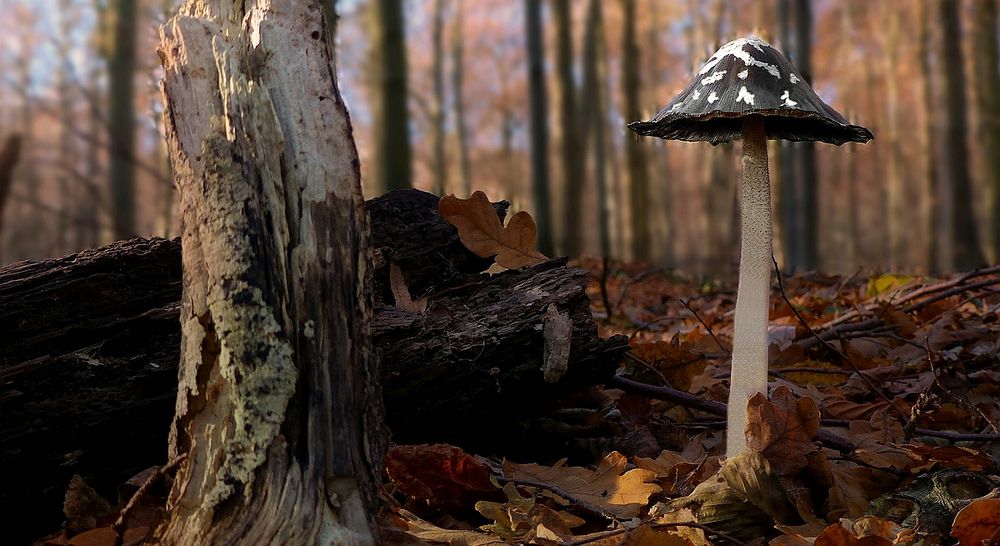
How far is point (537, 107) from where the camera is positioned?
11734mm

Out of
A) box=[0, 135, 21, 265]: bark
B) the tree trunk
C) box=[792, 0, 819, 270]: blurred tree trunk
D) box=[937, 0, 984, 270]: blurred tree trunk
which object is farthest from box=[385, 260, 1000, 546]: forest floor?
box=[937, 0, 984, 270]: blurred tree trunk

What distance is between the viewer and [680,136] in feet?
7.06

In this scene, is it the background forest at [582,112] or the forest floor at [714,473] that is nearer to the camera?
the forest floor at [714,473]

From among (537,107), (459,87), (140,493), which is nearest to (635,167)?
(537,107)

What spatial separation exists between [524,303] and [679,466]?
662mm

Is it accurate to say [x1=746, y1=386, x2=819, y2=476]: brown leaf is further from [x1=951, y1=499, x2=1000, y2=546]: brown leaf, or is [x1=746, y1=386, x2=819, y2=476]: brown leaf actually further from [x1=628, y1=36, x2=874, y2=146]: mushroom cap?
[x1=628, y1=36, x2=874, y2=146]: mushroom cap

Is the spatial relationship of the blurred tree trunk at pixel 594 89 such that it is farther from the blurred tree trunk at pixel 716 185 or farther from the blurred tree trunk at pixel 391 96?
the blurred tree trunk at pixel 391 96

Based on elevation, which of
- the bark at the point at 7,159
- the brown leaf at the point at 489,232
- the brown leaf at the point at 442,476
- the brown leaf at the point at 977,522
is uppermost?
the bark at the point at 7,159

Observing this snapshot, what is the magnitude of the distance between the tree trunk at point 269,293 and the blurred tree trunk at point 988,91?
42.7ft

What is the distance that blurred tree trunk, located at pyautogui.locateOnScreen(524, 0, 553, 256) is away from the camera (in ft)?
38.3

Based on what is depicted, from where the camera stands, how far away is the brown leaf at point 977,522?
1604 millimetres

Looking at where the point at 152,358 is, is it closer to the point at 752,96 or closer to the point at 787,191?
the point at 752,96

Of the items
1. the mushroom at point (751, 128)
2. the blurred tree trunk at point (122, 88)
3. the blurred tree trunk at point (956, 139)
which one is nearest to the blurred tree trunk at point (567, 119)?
the blurred tree trunk at point (956, 139)

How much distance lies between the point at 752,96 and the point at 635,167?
12.7 metres
